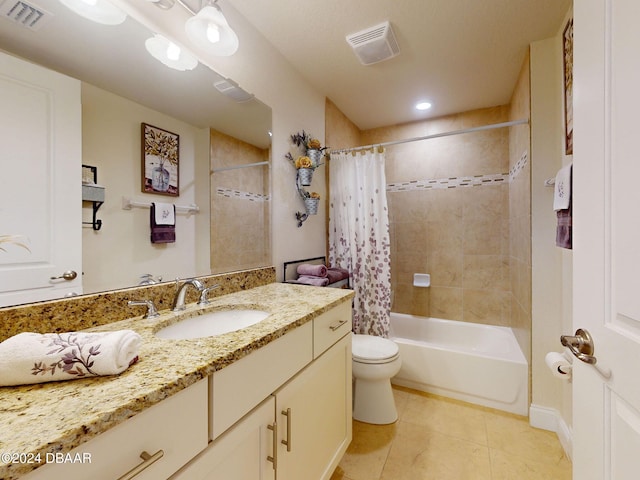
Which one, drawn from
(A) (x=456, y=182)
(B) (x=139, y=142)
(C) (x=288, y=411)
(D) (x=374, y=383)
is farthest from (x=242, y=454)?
(A) (x=456, y=182)

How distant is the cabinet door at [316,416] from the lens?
92cm

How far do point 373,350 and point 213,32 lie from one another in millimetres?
1938

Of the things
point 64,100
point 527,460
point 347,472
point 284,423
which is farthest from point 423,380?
point 64,100

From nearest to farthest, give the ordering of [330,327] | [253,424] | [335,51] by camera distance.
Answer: [253,424] → [330,327] → [335,51]

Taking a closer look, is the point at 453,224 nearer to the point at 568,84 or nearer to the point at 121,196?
the point at 568,84

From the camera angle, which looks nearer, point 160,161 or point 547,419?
point 160,161

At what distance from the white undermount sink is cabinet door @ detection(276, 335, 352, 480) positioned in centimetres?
31

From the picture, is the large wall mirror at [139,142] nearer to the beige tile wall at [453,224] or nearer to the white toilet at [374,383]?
the white toilet at [374,383]

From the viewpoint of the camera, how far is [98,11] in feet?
3.18

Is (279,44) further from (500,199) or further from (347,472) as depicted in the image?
(347,472)

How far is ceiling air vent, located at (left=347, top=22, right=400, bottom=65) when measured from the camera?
5.27 feet

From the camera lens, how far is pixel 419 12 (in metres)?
1.49

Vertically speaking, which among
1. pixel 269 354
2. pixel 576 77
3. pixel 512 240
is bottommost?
pixel 269 354

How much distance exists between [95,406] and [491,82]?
2.84 meters
